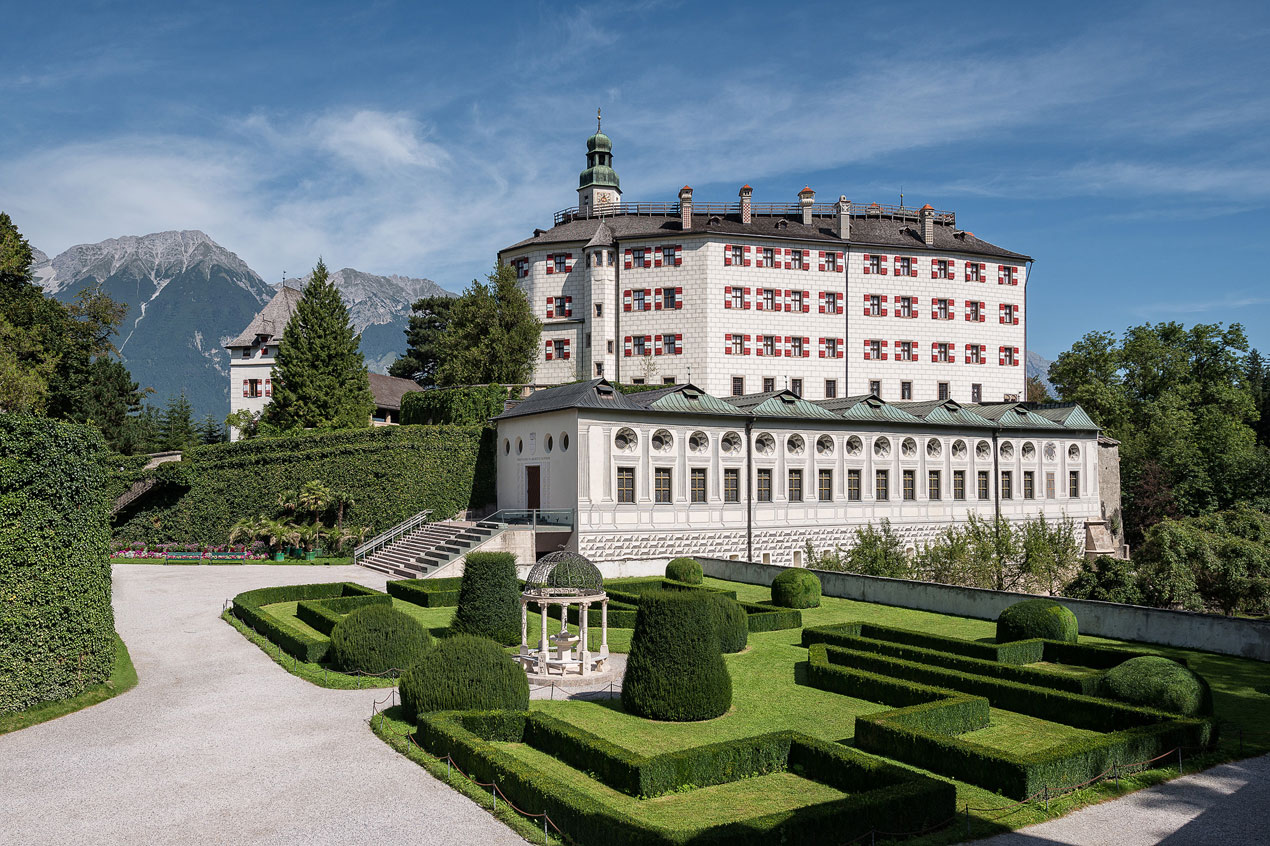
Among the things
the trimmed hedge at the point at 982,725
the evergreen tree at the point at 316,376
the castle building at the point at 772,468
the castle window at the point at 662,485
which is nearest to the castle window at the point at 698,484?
the castle building at the point at 772,468

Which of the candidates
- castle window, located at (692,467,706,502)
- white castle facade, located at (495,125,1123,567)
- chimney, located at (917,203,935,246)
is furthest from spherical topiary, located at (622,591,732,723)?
chimney, located at (917,203,935,246)

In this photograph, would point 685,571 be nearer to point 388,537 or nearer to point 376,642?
point 376,642

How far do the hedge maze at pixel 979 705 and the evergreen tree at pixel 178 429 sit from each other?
59.9 meters

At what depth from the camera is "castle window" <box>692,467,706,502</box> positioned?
3409 centimetres

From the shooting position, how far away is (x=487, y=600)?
19.5 metres

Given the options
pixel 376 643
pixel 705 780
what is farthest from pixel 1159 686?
pixel 376 643

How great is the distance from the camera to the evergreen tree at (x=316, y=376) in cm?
4369

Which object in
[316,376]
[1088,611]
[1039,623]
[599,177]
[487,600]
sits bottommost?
[1088,611]

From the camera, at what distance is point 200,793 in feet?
36.7

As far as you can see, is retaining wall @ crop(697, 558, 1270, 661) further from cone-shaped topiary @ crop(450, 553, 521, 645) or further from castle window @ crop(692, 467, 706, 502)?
cone-shaped topiary @ crop(450, 553, 521, 645)

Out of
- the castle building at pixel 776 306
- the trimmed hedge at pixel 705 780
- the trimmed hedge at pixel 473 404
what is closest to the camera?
the trimmed hedge at pixel 705 780

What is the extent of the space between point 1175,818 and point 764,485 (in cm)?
2533

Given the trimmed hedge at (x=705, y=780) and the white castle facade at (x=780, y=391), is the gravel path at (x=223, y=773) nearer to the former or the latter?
the trimmed hedge at (x=705, y=780)

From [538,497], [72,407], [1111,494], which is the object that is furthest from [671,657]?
[72,407]
